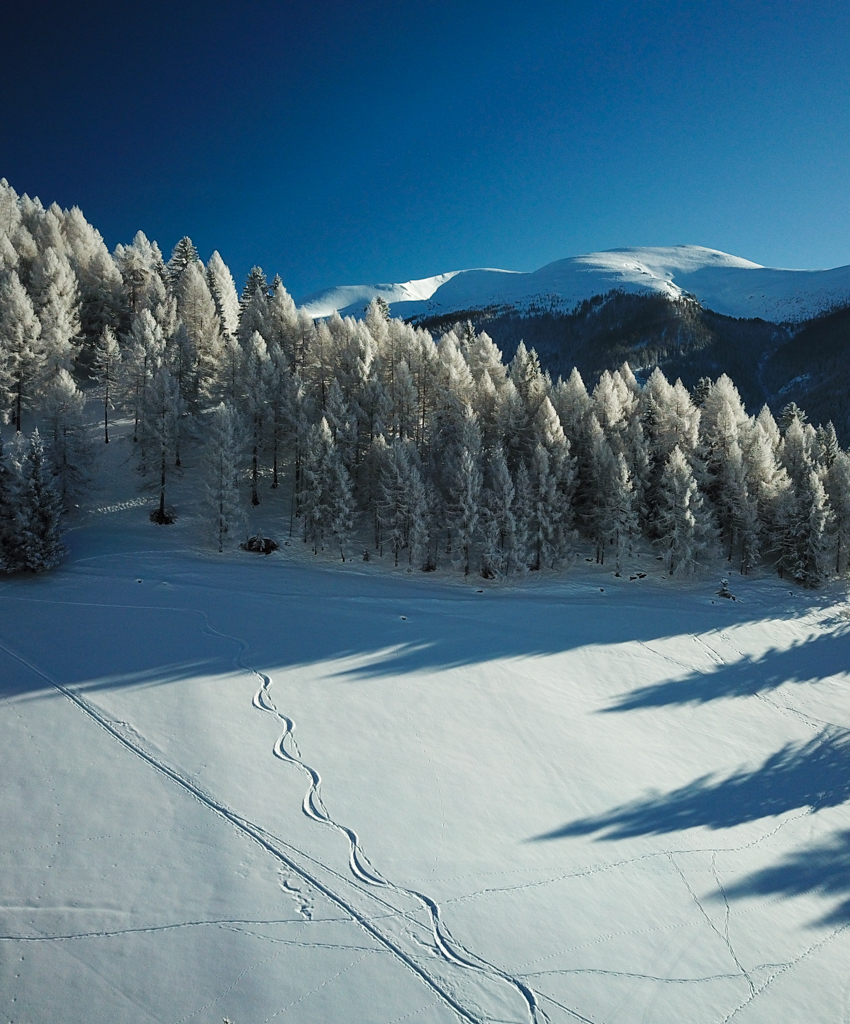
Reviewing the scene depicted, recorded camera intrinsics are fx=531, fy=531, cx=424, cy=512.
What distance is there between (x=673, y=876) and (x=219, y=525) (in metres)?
36.1

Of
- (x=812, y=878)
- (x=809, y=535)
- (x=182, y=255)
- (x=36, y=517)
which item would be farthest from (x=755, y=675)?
(x=182, y=255)

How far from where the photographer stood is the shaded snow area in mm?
9742

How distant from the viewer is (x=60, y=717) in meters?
17.3

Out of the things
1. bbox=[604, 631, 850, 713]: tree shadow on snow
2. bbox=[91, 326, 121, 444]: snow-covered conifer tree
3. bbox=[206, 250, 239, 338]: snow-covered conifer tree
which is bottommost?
bbox=[604, 631, 850, 713]: tree shadow on snow

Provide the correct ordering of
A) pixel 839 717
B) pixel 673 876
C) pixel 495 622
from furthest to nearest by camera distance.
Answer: pixel 495 622 → pixel 839 717 → pixel 673 876

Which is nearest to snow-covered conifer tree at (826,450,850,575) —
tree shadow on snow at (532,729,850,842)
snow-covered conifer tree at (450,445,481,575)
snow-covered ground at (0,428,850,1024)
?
snow-covered ground at (0,428,850,1024)

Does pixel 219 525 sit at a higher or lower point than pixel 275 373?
lower

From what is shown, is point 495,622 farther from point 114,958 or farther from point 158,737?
point 114,958

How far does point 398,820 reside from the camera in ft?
46.8

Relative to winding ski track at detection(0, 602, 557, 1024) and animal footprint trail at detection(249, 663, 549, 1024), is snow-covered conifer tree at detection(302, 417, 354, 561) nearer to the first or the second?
winding ski track at detection(0, 602, 557, 1024)

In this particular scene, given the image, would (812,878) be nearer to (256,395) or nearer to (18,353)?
(256,395)

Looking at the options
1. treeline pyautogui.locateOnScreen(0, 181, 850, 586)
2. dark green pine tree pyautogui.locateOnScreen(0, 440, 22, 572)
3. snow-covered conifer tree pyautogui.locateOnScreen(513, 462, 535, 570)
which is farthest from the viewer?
treeline pyautogui.locateOnScreen(0, 181, 850, 586)

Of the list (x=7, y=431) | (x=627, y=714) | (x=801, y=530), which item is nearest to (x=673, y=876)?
(x=627, y=714)

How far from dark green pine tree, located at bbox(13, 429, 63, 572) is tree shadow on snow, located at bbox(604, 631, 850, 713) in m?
32.7
